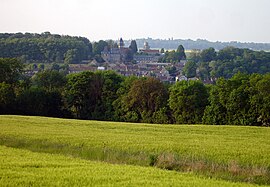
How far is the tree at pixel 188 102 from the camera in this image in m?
74.4

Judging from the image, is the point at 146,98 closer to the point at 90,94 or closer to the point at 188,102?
the point at 188,102

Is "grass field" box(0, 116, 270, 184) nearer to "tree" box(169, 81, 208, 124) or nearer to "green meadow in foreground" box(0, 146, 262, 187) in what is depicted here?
"green meadow in foreground" box(0, 146, 262, 187)

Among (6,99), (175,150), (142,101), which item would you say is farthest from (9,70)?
(175,150)

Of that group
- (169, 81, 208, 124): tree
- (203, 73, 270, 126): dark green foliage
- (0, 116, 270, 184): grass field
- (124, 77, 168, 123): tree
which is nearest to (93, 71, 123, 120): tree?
(124, 77, 168, 123): tree

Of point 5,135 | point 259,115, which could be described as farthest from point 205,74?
point 5,135

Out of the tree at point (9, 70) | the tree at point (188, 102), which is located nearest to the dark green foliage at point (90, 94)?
the tree at point (9, 70)

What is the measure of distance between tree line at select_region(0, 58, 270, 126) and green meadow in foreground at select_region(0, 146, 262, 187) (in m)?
50.3

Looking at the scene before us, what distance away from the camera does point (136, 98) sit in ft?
267

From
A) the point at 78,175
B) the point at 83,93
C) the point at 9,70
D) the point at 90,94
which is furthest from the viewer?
the point at 9,70

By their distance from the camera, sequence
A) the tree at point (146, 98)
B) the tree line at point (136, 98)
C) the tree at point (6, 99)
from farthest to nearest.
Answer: the tree at point (146, 98)
the tree at point (6, 99)
the tree line at point (136, 98)

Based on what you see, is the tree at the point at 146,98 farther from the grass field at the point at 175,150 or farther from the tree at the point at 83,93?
the grass field at the point at 175,150

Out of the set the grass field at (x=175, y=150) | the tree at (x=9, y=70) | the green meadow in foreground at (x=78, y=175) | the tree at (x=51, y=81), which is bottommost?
the tree at (x=51, y=81)

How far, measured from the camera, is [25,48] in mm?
191000

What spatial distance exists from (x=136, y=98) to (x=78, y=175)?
6417 centimetres
